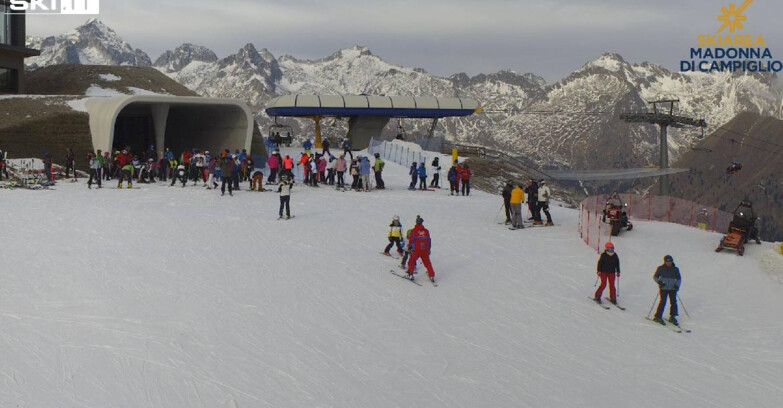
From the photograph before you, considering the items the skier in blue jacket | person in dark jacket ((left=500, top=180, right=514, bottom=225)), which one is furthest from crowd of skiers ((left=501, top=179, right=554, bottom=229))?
the skier in blue jacket

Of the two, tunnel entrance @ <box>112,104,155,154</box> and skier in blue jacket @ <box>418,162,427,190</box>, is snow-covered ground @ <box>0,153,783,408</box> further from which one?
tunnel entrance @ <box>112,104,155,154</box>

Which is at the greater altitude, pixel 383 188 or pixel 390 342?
pixel 383 188

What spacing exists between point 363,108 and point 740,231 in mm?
33580

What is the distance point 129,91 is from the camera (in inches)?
1804

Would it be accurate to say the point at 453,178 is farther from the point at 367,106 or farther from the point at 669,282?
the point at 367,106

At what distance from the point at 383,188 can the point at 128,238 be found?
13272mm

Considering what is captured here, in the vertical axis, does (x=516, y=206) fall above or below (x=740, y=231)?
above

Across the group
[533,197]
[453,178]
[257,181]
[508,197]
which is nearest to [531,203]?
[533,197]

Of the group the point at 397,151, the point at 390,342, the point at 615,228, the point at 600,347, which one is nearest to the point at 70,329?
the point at 390,342

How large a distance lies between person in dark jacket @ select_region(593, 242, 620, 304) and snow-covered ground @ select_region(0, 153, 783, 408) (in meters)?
0.60

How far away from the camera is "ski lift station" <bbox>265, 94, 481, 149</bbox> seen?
1970 inches

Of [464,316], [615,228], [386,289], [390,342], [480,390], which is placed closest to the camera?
[480,390]

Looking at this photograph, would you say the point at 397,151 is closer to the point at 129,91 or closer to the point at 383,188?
the point at 383,188

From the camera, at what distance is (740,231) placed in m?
20.7
